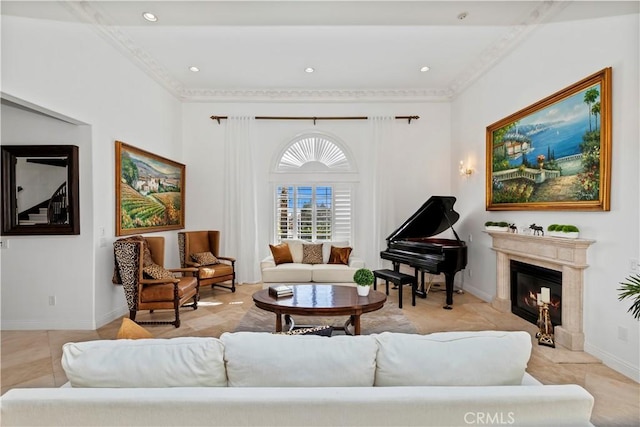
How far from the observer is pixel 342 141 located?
277 inches

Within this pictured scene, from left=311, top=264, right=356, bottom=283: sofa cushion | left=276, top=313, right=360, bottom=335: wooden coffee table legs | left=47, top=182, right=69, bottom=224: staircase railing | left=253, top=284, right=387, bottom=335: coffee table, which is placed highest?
left=47, top=182, right=69, bottom=224: staircase railing

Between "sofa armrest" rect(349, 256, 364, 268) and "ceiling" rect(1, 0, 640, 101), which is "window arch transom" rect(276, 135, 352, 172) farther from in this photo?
"sofa armrest" rect(349, 256, 364, 268)

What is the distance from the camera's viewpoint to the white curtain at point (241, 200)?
22.4ft

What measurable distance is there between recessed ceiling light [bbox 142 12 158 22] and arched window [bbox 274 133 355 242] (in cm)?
340

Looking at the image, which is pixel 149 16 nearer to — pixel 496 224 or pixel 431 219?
pixel 431 219

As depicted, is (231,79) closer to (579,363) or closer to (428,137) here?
(428,137)

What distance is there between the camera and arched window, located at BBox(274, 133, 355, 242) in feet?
23.2

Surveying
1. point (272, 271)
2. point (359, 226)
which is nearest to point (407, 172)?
point (359, 226)

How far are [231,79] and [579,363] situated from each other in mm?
6425

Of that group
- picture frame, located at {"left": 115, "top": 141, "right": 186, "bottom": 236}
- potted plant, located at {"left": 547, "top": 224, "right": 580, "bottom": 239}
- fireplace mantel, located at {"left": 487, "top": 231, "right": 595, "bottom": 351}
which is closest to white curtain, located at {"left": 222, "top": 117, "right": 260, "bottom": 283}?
picture frame, located at {"left": 115, "top": 141, "right": 186, "bottom": 236}

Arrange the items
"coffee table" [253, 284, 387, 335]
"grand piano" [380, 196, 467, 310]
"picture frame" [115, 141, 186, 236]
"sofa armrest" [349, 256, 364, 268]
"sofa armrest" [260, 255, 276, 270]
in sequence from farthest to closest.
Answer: "sofa armrest" [349, 256, 364, 268], "sofa armrest" [260, 255, 276, 270], "grand piano" [380, 196, 467, 310], "picture frame" [115, 141, 186, 236], "coffee table" [253, 284, 387, 335]

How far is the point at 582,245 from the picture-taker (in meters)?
3.49

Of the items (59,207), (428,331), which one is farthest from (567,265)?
(59,207)

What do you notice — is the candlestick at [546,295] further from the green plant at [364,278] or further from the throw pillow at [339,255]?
the throw pillow at [339,255]
